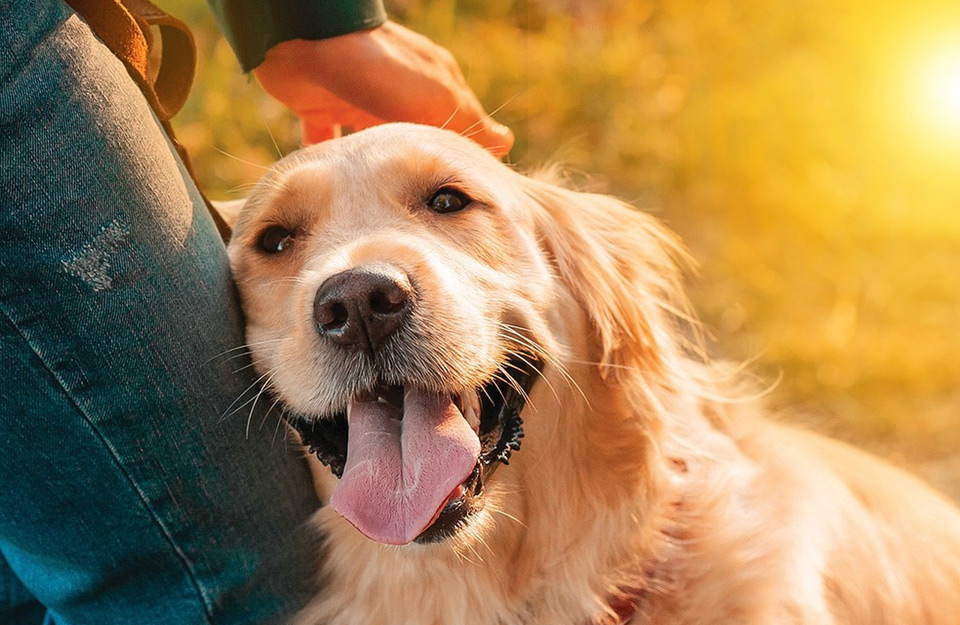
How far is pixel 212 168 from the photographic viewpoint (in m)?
5.47

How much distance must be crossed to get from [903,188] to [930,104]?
0.55m

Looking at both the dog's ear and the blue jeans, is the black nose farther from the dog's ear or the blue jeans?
the dog's ear

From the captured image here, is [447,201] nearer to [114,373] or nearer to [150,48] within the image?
[150,48]

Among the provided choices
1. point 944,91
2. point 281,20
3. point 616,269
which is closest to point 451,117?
point 281,20

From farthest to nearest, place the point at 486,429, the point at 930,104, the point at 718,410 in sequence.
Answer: the point at 930,104, the point at 718,410, the point at 486,429

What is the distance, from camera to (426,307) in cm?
193

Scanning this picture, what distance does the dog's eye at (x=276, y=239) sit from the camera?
7.36 feet

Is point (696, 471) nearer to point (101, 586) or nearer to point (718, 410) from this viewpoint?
point (718, 410)

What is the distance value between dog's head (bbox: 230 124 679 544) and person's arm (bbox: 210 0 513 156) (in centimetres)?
18

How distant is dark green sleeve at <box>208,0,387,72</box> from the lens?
219 centimetres

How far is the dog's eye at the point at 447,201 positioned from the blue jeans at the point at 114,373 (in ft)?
1.68

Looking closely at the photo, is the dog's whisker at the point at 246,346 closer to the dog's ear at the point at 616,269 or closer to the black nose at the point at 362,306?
A: the black nose at the point at 362,306

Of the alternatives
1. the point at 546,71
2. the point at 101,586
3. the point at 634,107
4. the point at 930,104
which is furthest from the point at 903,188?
the point at 101,586

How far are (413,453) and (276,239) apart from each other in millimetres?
700
